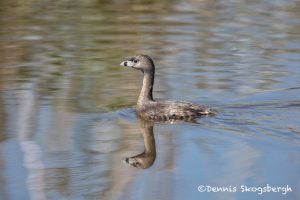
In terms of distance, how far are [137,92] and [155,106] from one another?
1244 millimetres

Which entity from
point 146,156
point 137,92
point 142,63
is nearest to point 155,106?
point 142,63

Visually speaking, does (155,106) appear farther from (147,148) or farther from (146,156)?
(146,156)

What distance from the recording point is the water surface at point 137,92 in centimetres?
914

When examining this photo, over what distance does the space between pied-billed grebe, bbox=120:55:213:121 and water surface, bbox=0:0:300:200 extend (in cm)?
16

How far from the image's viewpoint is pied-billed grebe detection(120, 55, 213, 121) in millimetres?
11164

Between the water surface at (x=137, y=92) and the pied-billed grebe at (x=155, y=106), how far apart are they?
159 millimetres

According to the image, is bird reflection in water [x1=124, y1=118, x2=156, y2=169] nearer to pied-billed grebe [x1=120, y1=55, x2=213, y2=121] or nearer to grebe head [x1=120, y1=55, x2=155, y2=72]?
pied-billed grebe [x1=120, y1=55, x2=213, y2=121]

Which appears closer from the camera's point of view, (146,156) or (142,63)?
(146,156)

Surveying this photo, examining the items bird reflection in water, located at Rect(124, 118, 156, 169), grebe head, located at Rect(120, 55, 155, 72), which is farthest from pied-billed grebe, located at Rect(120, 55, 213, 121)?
bird reflection in water, located at Rect(124, 118, 156, 169)

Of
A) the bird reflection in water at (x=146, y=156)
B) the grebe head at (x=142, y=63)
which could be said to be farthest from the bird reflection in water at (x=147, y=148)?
the grebe head at (x=142, y=63)

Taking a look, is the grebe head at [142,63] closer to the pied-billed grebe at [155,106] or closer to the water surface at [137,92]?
the pied-billed grebe at [155,106]

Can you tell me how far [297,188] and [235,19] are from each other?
9.40m

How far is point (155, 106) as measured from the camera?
37.9 ft

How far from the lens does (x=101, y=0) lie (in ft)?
62.6
